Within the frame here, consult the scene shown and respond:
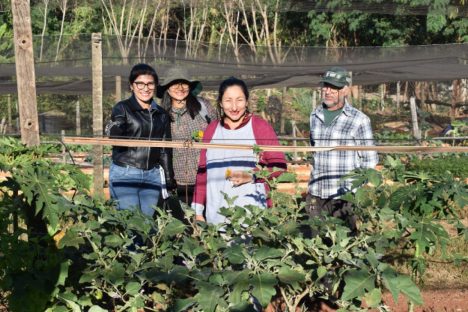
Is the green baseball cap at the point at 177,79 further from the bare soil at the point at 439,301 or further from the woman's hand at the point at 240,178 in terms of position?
the bare soil at the point at 439,301

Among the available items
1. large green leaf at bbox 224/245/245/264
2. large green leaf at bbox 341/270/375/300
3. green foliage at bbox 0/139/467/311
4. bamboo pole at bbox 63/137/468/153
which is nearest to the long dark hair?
bamboo pole at bbox 63/137/468/153

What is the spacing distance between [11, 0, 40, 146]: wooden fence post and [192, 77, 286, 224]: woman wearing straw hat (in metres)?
0.86

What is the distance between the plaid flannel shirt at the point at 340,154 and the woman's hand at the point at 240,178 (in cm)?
77

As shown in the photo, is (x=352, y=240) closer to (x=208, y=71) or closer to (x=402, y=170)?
(x=402, y=170)

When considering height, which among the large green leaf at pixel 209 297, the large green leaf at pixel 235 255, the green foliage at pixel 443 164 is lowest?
the green foliage at pixel 443 164

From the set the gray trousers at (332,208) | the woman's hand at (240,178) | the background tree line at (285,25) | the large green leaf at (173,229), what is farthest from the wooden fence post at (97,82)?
the background tree line at (285,25)

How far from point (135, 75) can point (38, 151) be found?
0.99m

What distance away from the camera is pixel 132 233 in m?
3.28

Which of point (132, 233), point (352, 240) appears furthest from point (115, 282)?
point (352, 240)

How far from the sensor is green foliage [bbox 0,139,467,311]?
2943 millimetres

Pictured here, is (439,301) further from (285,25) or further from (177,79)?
(285,25)

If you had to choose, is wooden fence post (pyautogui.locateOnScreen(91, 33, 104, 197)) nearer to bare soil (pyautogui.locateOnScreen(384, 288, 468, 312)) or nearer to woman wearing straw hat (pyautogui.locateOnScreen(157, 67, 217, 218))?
woman wearing straw hat (pyautogui.locateOnScreen(157, 67, 217, 218))

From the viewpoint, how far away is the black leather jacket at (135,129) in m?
4.26

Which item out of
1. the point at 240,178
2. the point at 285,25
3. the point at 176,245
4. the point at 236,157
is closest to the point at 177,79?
the point at 236,157
